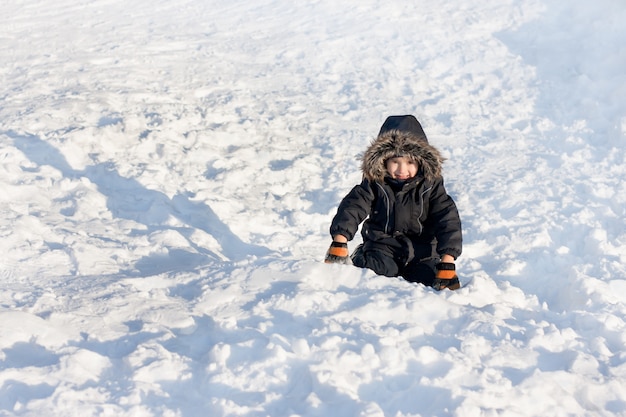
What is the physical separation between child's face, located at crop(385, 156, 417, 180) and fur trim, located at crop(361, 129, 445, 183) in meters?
0.03

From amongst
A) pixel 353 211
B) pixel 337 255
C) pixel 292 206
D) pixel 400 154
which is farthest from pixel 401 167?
pixel 292 206

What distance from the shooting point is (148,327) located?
3.27 metres

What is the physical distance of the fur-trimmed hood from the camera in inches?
165

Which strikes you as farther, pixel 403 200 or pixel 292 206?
pixel 292 206

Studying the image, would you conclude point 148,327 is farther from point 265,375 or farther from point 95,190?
point 95,190

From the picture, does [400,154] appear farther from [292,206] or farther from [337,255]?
[292,206]

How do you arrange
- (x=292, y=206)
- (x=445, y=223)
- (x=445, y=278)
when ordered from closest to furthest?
(x=445, y=278) → (x=445, y=223) → (x=292, y=206)

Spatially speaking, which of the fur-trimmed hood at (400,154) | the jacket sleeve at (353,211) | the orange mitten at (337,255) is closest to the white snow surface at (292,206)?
the orange mitten at (337,255)

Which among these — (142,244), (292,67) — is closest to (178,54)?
(292,67)

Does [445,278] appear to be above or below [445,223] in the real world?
below

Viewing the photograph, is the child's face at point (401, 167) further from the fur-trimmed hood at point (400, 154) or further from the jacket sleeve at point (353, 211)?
the jacket sleeve at point (353, 211)

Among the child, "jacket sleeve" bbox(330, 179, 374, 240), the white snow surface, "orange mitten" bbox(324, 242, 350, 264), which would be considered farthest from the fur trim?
the white snow surface

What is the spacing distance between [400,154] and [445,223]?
0.51 meters

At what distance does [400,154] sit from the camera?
4184 millimetres
